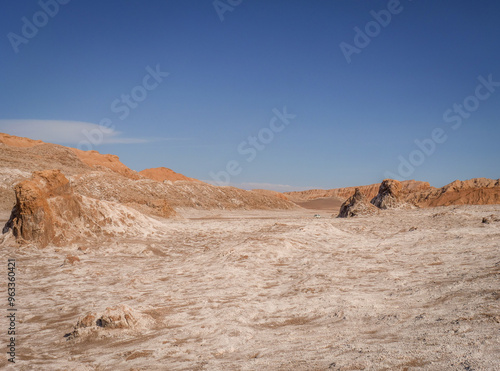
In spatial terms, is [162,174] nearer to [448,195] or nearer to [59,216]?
[448,195]

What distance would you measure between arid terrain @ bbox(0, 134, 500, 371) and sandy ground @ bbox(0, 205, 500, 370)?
0.03 meters

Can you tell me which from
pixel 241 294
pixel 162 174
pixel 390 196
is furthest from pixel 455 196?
pixel 162 174

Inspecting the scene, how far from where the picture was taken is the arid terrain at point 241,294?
3869mm

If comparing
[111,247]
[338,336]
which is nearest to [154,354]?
[338,336]

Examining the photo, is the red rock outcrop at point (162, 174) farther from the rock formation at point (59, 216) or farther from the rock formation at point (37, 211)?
the rock formation at point (37, 211)

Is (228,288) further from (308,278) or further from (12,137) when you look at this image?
(12,137)

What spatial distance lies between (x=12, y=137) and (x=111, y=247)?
188 ft

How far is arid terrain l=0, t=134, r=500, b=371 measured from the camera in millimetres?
3869

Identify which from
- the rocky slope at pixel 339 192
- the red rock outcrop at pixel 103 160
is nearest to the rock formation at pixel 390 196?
the red rock outcrop at pixel 103 160

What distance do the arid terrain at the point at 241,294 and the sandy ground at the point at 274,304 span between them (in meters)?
0.03

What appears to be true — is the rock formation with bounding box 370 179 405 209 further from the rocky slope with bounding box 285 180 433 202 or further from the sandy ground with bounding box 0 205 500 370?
the rocky slope with bounding box 285 180 433 202

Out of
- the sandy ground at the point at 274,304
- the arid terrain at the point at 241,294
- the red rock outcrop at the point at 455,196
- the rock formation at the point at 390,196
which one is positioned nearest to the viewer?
the sandy ground at the point at 274,304

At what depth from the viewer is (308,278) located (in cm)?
755

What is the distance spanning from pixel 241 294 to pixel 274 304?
0.90 meters
